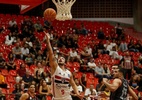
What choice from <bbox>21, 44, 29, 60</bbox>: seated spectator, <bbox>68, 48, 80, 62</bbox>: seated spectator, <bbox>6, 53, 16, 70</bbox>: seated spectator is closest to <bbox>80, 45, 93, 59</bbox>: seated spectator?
<bbox>68, 48, 80, 62</bbox>: seated spectator

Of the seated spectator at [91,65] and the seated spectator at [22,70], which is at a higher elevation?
the seated spectator at [22,70]

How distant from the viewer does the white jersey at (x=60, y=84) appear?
5473 mm

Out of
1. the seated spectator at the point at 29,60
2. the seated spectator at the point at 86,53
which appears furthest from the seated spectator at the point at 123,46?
the seated spectator at the point at 29,60

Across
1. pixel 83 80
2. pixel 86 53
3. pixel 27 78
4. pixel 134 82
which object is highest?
pixel 86 53

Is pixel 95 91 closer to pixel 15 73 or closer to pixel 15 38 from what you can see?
pixel 15 73

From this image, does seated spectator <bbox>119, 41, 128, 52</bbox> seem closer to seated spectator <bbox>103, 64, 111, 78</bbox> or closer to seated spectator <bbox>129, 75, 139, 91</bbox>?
seated spectator <bbox>103, 64, 111, 78</bbox>

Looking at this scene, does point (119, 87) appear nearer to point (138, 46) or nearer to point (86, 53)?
point (86, 53)

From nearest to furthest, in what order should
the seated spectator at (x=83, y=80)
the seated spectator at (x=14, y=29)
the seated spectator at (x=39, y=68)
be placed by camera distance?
the seated spectator at (x=39, y=68)
the seated spectator at (x=83, y=80)
the seated spectator at (x=14, y=29)

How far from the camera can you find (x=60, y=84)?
18.0 feet

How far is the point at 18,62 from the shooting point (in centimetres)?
1298

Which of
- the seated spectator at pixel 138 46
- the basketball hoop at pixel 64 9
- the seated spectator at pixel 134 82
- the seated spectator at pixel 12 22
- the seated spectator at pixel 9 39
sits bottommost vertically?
the seated spectator at pixel 134 82

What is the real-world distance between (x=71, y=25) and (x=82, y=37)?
130 centimetres

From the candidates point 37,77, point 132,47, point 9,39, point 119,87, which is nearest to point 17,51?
point 9,39

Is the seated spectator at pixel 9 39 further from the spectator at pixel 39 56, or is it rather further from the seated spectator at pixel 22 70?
the seated spectator at pixel 22 70
